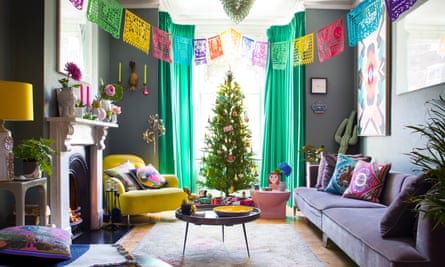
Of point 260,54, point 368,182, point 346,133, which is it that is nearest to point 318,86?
point 346,133

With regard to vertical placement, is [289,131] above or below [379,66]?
below

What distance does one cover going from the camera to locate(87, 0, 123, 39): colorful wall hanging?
11.4 feet

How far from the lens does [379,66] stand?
471 cm

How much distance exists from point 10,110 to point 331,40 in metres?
3.55

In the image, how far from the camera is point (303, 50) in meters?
5.46

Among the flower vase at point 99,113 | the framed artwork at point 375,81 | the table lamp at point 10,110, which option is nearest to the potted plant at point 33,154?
the table lamp at point 10,110

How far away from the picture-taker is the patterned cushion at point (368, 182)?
388 cm

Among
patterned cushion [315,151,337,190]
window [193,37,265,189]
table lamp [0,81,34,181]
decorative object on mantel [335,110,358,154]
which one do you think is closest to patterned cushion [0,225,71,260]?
table lamp [0,81,34,181]

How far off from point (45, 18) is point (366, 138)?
4030 millimetres

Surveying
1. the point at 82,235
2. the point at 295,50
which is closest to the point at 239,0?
the point at 295,50

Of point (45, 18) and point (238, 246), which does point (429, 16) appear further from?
point (45, 18)

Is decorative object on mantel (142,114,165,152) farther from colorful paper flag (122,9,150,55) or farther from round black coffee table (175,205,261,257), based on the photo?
round black coffee table (175,205,261,257)

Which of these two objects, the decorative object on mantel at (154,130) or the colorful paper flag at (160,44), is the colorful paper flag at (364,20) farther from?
the decorative object on mantel at (154,130)

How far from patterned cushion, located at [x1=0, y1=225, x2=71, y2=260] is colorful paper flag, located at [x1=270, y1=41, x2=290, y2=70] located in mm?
4498
